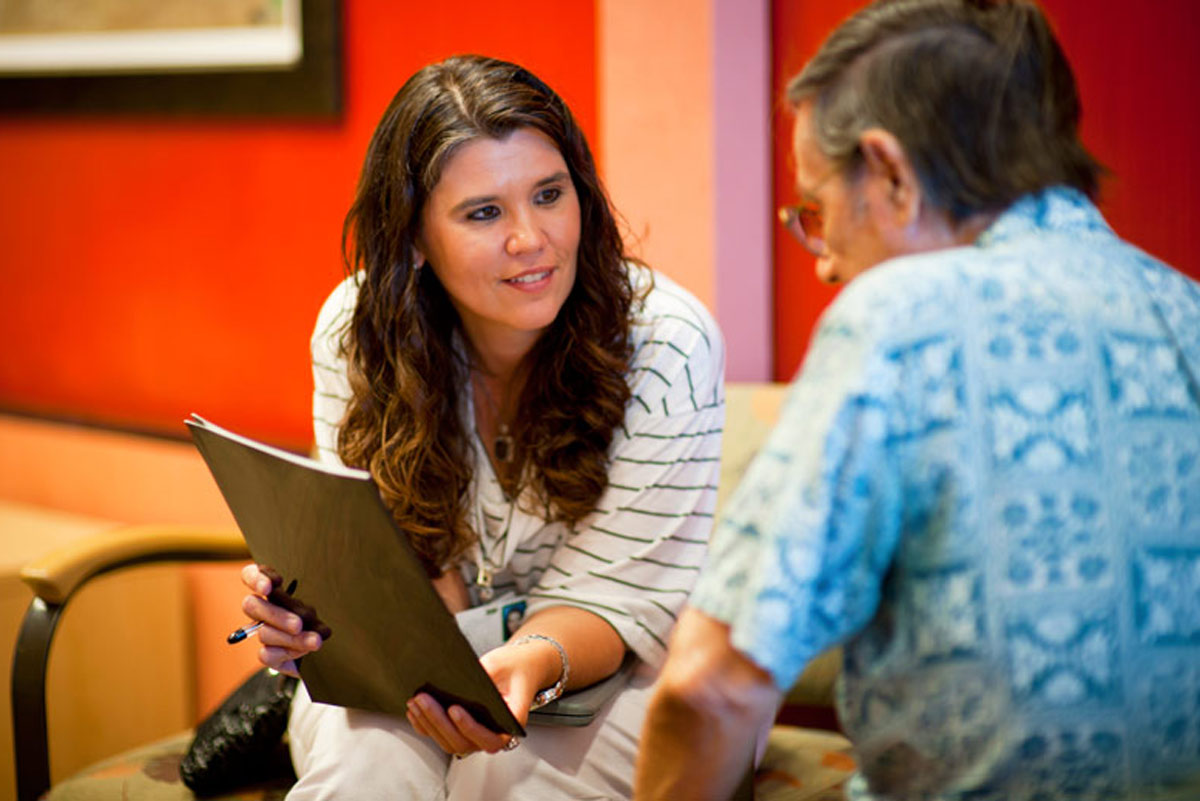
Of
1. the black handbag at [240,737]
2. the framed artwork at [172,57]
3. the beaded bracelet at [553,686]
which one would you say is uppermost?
the framed artwork at [172,57]

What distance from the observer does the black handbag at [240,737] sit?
6.01 feet

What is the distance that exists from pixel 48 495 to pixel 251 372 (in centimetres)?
70

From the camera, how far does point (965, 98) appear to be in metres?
1.05

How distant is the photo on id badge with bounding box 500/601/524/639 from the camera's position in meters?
1.85

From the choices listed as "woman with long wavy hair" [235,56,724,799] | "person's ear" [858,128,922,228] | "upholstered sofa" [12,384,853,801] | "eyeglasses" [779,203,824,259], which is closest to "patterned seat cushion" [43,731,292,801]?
"upholstered sofa" [12,384,853,801]

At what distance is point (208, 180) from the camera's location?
316 centimetres

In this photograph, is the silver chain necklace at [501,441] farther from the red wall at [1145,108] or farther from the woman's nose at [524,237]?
the red wall at [1145,108]

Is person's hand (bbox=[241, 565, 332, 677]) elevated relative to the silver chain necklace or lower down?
lower down

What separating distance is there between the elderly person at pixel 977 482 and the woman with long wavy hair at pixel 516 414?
2.18ft

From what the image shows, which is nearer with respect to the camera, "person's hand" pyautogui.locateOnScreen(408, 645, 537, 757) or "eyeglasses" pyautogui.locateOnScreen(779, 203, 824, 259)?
"eyeglasses" pyautogui.locateOnScreen(779, 203, 824, 259)

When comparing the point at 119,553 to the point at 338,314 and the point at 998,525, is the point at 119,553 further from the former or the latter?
the point at 998,525

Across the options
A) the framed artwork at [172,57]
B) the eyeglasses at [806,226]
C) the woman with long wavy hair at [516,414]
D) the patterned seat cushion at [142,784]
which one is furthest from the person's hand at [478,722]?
the framed artwork at [172,57]

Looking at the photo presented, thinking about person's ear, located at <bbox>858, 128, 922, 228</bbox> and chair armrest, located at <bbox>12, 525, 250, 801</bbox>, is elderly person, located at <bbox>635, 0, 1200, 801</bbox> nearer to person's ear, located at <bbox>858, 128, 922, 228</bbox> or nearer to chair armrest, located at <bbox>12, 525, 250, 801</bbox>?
person's ear, located at <bbox>858, 128, 922, 228</bbox>

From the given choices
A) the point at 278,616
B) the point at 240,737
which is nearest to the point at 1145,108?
the point at 278,616
